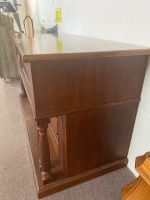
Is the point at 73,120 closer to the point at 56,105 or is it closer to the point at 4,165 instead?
the point at 56,105

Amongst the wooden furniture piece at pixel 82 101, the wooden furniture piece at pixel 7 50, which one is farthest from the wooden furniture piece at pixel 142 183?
the wooden furniture piece at pixel 7 50

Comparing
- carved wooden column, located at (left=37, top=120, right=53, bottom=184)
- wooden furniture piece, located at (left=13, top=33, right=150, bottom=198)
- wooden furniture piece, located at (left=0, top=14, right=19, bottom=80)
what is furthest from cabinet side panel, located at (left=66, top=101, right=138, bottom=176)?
wooden furniture piece, located at (left=0, top=14, right=19, bottom=80)

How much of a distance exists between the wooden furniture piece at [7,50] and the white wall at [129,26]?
1.30 metres

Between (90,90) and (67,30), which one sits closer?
(90,90)

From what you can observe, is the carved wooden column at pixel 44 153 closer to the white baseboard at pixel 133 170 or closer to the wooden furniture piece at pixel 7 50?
the white baseboard at pixel 133 170

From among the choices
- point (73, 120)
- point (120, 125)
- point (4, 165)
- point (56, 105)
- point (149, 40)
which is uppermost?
point (149, 40)

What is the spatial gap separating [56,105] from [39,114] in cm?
8

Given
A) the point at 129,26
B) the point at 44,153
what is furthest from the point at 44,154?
the point at 129,26

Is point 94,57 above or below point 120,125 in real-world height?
above

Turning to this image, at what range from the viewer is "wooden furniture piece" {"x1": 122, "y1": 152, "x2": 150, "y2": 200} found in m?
0.43

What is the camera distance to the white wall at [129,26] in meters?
0.83

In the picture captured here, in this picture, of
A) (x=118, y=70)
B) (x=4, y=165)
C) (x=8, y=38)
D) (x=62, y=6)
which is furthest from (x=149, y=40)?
(x=8, y=38)

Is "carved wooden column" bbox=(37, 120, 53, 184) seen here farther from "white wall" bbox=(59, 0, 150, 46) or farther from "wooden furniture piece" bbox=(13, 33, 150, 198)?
"white wall" bbox=(59, 0, 150, 46)

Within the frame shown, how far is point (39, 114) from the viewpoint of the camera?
2.38 feet
